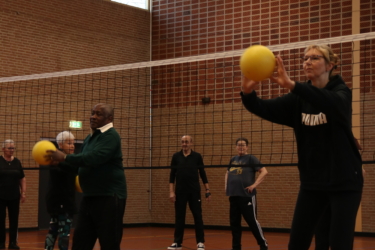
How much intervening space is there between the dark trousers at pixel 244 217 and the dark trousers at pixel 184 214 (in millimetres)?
703

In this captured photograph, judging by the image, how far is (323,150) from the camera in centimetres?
349

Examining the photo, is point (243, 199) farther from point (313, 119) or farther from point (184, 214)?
point (313, 119)

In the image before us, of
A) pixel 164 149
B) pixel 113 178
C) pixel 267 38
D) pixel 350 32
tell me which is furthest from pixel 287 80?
pixel 164 149

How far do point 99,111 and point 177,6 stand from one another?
10.2 meters

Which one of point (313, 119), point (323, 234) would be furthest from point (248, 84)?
point (323, 234)

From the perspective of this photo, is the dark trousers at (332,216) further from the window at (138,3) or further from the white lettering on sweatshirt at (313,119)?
the window at (138,3)

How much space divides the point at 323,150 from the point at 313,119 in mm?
196

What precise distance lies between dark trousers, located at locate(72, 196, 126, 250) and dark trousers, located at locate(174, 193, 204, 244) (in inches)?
155

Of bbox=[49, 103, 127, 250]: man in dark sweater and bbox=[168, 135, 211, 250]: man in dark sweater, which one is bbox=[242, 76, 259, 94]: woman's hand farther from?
bbox=[168, 135, 211, 250]: man in dark sweater

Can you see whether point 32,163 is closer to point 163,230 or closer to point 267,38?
point 163,230

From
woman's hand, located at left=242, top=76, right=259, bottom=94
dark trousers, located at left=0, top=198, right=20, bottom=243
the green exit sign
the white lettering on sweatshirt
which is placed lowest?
dark trousers, located at left=0, top=198, right=20, bottom=243

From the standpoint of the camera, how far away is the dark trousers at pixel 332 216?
3363 millimetres

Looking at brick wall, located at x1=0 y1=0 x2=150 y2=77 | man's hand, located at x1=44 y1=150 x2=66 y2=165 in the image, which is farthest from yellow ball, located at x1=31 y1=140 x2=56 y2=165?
brick wall, located at x1=0 y1=0 x2=150 y2=77

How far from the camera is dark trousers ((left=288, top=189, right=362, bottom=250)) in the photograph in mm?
3363
